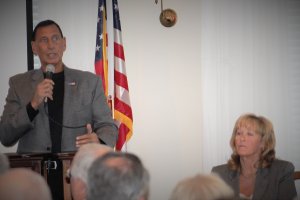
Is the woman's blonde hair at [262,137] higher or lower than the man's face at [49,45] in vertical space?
lower

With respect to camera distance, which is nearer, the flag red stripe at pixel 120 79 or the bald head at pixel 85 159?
the bald head at pixel 85 159

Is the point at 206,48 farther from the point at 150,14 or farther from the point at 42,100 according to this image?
the point at 42,100

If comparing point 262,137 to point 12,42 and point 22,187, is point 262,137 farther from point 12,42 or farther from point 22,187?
point 12,42

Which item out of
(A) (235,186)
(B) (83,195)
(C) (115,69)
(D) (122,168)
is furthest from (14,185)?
(C) (115,69)

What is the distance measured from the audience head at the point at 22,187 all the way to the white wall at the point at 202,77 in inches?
148

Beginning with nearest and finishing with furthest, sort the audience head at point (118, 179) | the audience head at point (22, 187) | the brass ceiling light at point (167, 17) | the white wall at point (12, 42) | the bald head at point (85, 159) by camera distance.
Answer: the audience head at point (22, 187) < the audience head at point (118, 179) < the bald head at point (85, 159) < the white wall at point (12, 42) < the brass ceiling light at point (167, 17)

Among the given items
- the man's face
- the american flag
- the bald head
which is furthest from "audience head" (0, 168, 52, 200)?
the american flag

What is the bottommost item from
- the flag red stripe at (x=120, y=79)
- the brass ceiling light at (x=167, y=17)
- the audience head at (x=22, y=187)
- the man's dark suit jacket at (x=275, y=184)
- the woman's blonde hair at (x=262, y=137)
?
the man's dark suit jacket at (x=275, y=184)

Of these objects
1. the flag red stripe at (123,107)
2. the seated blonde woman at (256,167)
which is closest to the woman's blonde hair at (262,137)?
the seated blonde woman at (256,167)

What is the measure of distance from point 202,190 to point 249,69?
13.1 feet

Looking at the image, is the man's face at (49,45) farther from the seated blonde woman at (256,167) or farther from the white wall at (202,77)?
the white wall at (202,77)

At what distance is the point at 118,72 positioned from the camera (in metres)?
4.71

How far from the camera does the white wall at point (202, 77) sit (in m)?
5.14

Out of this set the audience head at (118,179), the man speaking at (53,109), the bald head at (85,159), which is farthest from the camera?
the man speaking at (53,109)
